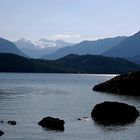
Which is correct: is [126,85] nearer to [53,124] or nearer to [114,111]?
[114,111]

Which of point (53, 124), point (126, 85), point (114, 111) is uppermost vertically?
point (126, 85)

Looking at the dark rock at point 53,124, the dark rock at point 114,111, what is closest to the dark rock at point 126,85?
the dark rock at point 114,111

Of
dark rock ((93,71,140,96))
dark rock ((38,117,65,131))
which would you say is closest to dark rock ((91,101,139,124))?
dark rock ((38,117,65,131))

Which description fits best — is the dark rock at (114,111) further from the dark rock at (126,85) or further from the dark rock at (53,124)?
the dark rock at (126,85)

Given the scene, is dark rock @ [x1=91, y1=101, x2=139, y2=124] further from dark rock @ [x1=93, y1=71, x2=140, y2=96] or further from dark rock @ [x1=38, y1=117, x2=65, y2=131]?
dark rock @ [x1=93, y1=71, x2=140, y2=96]

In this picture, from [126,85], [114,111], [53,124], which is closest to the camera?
[53,124]

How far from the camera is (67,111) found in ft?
326

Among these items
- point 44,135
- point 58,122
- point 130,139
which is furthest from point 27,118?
point 130,139

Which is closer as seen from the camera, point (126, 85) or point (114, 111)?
point (114, 111)

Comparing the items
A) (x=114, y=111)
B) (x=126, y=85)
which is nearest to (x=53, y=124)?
(x=114, y=111)

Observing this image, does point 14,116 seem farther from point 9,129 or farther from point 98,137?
point 98,137

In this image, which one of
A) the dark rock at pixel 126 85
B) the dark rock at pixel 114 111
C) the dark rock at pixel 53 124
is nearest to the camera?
the dark rock at pixel 53 124

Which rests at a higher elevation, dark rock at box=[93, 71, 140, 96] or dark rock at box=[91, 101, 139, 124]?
dark rock at box=[93, 71, 140, 96]

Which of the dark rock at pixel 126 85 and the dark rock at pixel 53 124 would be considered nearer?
the dark rock at pixel 53 124
